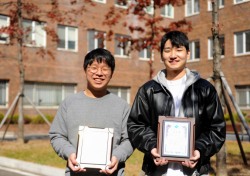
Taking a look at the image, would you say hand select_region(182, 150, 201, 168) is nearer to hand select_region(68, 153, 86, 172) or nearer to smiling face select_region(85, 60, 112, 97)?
hand select_region(68, 153, 86, 172)

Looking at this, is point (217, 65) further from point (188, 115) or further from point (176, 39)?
point (188, 115)

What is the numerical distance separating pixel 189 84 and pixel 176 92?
0.14 metres

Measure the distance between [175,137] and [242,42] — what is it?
81.8 ft

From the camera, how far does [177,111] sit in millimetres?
3148

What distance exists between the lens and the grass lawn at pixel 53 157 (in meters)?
8.34

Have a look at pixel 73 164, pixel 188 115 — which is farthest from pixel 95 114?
pixel 188 115

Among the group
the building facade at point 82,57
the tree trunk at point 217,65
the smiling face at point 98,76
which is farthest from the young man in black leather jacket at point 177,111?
the building facade at point 82,57

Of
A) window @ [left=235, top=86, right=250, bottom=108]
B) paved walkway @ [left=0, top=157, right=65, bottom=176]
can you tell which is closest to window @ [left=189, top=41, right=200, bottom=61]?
window @ [left=235, top=86, right=250, bottom=108]

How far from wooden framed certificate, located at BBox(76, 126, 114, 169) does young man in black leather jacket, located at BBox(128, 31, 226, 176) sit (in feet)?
0.71

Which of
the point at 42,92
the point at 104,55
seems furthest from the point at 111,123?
the point at 42,92

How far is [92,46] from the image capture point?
27.5m

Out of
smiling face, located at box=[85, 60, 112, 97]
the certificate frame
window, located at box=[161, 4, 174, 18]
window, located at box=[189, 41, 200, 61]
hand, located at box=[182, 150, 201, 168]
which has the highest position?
window, located at box=[161, 4, 174, 18]

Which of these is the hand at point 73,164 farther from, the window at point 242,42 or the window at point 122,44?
the window at point 242,42

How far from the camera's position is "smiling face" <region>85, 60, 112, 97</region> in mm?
3340
